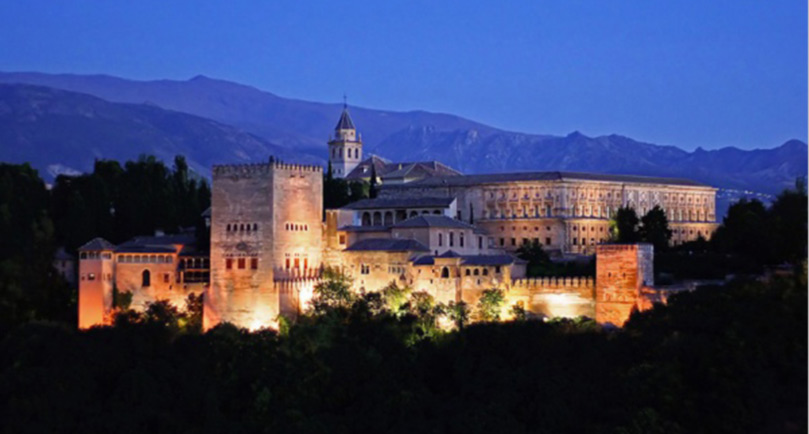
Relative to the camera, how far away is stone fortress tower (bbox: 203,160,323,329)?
142 ft

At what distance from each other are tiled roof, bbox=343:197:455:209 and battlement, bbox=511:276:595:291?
11.1 meters

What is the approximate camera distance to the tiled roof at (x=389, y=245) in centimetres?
4466

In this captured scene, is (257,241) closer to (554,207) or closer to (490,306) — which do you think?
(490,306)

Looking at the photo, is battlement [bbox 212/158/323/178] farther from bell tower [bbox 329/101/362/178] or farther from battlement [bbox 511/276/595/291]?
bell tower [bbox 329/101/362/178]

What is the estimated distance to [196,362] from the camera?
40.7 metres

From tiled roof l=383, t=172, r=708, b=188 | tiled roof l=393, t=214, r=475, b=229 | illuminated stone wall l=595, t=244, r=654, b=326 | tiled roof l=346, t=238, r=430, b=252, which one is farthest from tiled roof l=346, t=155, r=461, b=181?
illuminated stone wall l=595, t=244, r=654, b=326

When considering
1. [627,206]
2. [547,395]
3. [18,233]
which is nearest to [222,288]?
[18,233]

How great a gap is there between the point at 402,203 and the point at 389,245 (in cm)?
930

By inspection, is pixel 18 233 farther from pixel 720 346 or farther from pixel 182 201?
pixel 720 346

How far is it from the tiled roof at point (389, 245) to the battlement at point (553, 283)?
12.5ft

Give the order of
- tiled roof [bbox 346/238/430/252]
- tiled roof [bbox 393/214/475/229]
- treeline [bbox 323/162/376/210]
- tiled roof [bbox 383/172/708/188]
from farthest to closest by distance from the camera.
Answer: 1. tiled roof [bbox 383/172/708/188]
2. treeline [bbox 323/162/376/210]
3. tiled roof [bbox 393/214/475/229]
4. tiled roof [bbox 346/238/430/252]

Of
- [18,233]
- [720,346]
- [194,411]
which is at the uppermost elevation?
[18,233]

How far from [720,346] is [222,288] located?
17.6 m

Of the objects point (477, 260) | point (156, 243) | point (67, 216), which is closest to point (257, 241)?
point (156, 243)
